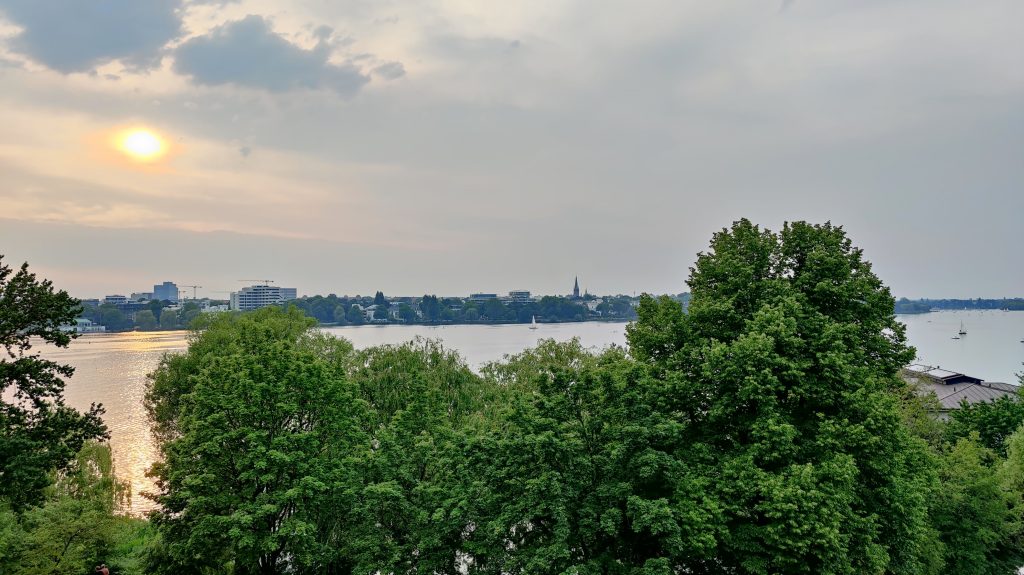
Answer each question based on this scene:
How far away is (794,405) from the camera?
53.4 feet

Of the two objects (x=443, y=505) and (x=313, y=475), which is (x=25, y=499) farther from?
(x=443, y=505)

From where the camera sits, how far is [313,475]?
15578 mm

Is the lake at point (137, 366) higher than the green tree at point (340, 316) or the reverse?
the reverse

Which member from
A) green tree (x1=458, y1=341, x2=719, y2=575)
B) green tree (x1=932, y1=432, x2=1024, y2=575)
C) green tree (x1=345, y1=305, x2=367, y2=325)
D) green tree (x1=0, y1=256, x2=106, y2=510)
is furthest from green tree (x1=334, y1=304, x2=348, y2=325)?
green tree (x1=932, y1=432, x2=1024, y2=575)

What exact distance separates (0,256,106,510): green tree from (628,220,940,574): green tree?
15967 mm

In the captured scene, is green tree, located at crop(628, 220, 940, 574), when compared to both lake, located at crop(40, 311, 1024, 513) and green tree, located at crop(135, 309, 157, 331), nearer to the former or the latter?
A: lake, located at crop(40, 311, 1024, 513)

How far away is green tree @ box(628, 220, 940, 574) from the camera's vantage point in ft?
46.0

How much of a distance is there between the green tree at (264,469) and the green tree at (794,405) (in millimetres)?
9751

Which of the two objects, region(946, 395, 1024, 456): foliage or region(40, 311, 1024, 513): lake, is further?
region(40, 311, 1024, 513): lake

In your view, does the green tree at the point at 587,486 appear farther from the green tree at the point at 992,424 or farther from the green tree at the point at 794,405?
the green tree at the point at 992,424

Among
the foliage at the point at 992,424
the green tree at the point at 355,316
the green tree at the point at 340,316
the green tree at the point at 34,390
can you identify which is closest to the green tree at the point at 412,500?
the green tree at the point at 34,390

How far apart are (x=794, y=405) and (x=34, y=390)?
2028 cm

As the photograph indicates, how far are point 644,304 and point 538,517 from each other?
28.4 ft

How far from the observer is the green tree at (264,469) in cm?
1477
